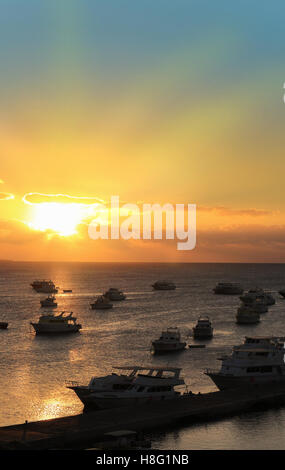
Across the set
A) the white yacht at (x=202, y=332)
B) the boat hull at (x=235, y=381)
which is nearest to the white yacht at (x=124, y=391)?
the boat hull at (x=235, y=381)

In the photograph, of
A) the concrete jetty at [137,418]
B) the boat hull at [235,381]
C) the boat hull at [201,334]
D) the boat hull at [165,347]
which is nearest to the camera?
the concrete jetty at [137,418]

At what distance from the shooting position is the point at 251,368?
71438 mm

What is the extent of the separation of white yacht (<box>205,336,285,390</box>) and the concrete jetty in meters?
1.34

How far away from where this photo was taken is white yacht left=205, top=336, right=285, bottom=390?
70.2 meters

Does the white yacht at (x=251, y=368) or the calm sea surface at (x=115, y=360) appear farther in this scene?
A: the white yacht at (x=251, y=368)

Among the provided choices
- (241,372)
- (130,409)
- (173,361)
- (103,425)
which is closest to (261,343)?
(241,372)

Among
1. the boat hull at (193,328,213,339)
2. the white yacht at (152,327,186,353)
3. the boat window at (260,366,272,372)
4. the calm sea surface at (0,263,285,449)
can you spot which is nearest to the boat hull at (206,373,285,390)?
the boat window at (260,366,272,372)

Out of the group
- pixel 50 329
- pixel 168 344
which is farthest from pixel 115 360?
pixel 50 329

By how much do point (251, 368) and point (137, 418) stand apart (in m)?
21.0

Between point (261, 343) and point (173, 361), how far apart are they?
20446 mm

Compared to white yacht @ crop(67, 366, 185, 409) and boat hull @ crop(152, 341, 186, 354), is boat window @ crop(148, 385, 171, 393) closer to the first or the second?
white yacht @ crop(67, 366, 185, 409)

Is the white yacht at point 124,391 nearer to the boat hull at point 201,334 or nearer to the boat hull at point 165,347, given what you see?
the boat hull at point 165,347

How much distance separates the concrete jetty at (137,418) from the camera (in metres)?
49.3

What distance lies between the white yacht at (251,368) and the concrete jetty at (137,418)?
52.6 inches
